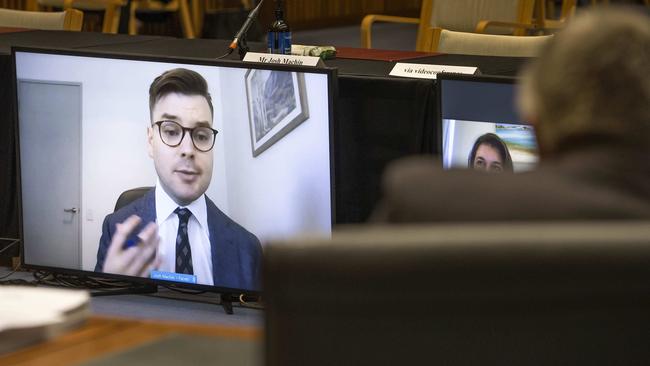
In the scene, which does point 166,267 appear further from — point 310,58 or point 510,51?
point 510,51

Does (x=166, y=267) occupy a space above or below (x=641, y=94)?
below

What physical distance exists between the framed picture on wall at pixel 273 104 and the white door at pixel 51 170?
0.46 meters

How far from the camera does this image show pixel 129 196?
283 centimetres

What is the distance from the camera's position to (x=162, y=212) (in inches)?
110

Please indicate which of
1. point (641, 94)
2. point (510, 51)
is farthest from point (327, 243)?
point (510, 51)

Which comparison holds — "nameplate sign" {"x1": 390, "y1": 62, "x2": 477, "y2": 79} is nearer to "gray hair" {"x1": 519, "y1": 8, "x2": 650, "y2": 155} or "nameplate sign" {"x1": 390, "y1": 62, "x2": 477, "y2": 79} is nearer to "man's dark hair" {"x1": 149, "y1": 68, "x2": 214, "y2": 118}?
"man's dark hair" {"x1": 149, "y1": 68, "x2": 214, "y2": 118}

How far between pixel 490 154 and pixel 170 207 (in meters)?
0.76

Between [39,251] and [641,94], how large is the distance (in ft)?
7.32

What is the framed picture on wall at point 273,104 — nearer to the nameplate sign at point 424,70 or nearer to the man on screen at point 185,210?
the man on screen at point 185,210

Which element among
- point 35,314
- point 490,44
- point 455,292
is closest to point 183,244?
point 35,314

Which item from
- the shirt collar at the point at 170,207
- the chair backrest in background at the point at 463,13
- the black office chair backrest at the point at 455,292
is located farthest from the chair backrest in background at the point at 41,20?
the black office chair backrest at the point at 455,292

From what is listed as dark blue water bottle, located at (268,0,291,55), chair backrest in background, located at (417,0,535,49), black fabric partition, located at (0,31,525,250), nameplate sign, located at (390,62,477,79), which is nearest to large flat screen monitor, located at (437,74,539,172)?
black fabric partition, located at (0,31,525,250)

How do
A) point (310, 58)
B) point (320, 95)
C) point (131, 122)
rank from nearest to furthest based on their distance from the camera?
point (320, 95), point (131, 122), point (310, 58)

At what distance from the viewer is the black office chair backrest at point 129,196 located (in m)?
2.81
